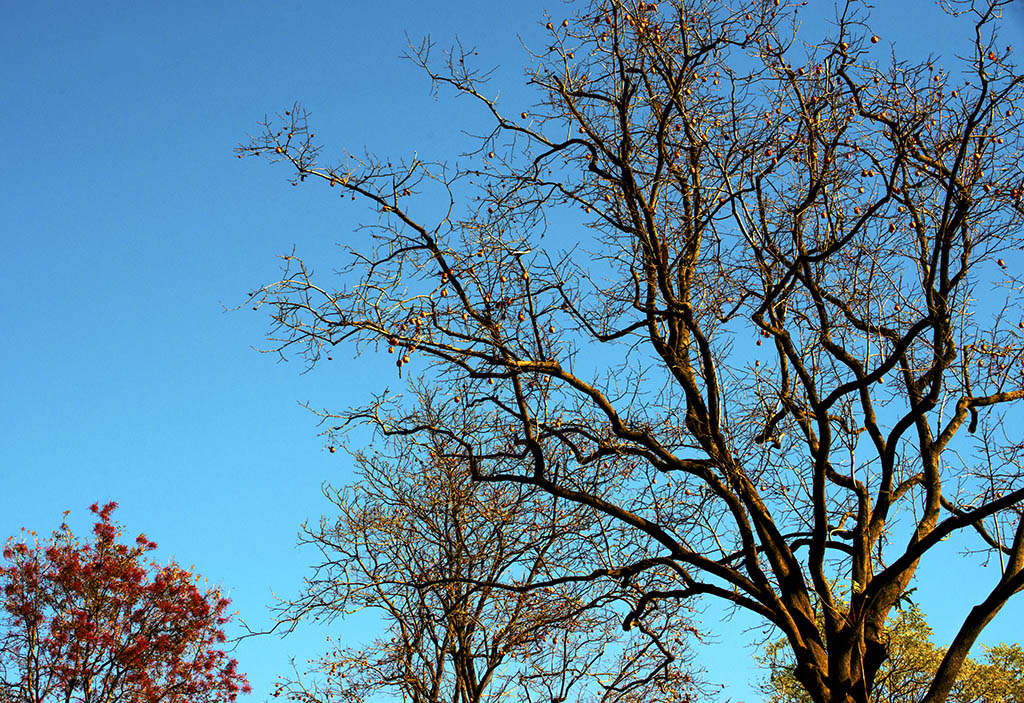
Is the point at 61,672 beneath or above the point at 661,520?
above

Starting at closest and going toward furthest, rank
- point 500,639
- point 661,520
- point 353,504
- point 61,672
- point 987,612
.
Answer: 1. point 987,612
2. point 661,520
3. point 500,639
4. point 353,504
5. point 61,672

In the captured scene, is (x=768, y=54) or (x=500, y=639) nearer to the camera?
(x=768, y=54)

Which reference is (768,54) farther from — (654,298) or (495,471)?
(495,471)

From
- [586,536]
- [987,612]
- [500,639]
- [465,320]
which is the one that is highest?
[465,320]

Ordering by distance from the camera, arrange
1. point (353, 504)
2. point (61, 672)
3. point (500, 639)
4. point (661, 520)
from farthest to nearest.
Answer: point (61, 672) → point (353, 504) → point (500, 639) → point (661, 520)

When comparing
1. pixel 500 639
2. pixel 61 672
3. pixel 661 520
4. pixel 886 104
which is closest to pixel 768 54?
pixel 886 104

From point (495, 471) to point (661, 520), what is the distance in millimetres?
1505

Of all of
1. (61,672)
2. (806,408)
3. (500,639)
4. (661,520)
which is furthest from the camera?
(61,672)

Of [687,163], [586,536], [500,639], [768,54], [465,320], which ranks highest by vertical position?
[768,54]

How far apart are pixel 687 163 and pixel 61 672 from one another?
16.5 m

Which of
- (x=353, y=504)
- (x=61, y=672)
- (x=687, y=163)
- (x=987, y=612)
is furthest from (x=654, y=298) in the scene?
(x=61, y=672)

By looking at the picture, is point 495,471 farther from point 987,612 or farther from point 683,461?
point 987,612

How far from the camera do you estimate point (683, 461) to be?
728cm

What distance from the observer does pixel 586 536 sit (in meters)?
7.48
